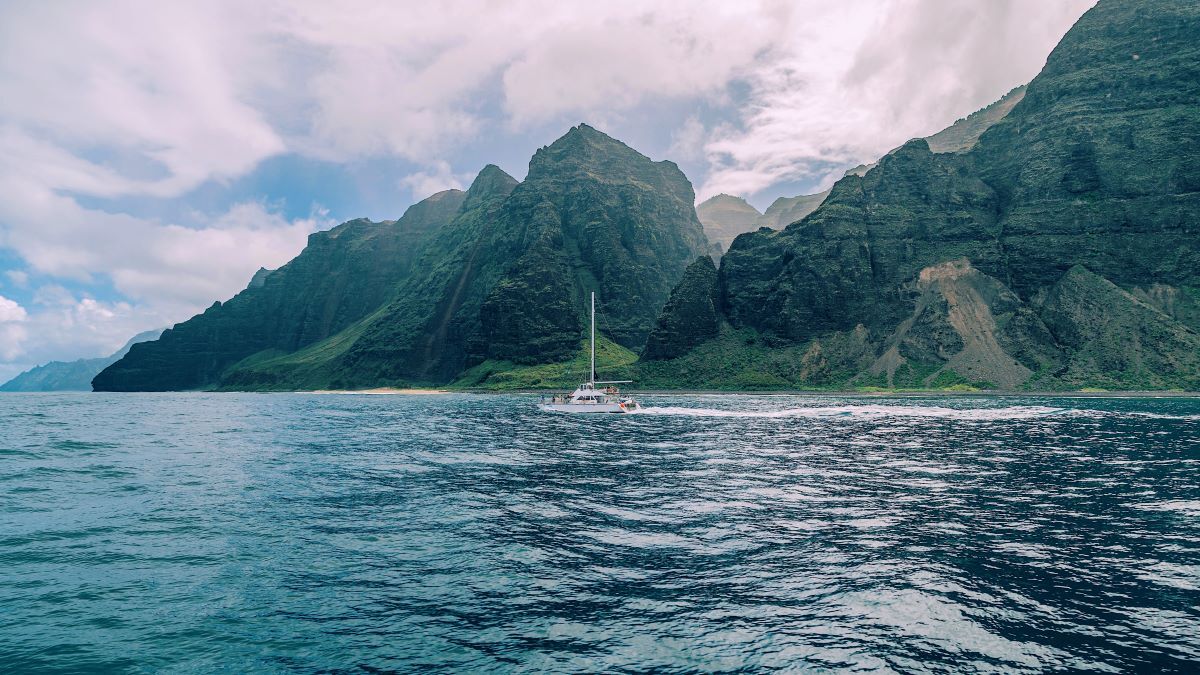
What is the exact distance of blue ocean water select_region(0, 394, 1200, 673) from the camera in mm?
16938

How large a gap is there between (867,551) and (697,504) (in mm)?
11563

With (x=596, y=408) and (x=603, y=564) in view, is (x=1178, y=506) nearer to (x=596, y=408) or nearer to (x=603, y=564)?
(x=603, y=564)

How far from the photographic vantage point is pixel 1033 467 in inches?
1948

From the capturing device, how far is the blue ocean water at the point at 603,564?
16.9 meters

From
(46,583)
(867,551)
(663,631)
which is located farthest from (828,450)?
(46,583)

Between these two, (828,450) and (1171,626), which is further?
(828,450)


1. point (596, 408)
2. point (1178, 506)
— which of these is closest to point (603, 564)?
point (1178, 506)

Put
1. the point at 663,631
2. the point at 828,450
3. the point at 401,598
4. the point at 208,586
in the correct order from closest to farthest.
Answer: the point at 663,631
the point at 401,598
the point at 208,586
the point at 828,450

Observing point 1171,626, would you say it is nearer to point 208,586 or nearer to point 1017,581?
point 1017,581

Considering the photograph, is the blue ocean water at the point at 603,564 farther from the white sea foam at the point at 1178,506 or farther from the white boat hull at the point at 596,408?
the white boat hull at the point at 596,408

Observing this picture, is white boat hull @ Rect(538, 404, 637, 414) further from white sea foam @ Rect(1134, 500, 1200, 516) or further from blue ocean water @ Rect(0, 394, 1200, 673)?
white sea foam @ Rect(1134, 500, 1200, 516)

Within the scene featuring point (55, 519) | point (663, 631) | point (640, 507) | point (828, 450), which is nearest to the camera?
point (663, 631)

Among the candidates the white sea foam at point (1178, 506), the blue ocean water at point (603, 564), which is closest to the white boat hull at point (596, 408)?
the blue ocean water at point (603, 564)

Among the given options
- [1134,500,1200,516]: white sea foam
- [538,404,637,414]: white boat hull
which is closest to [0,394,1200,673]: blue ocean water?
[1134,500,1200,516]: white sea foam
